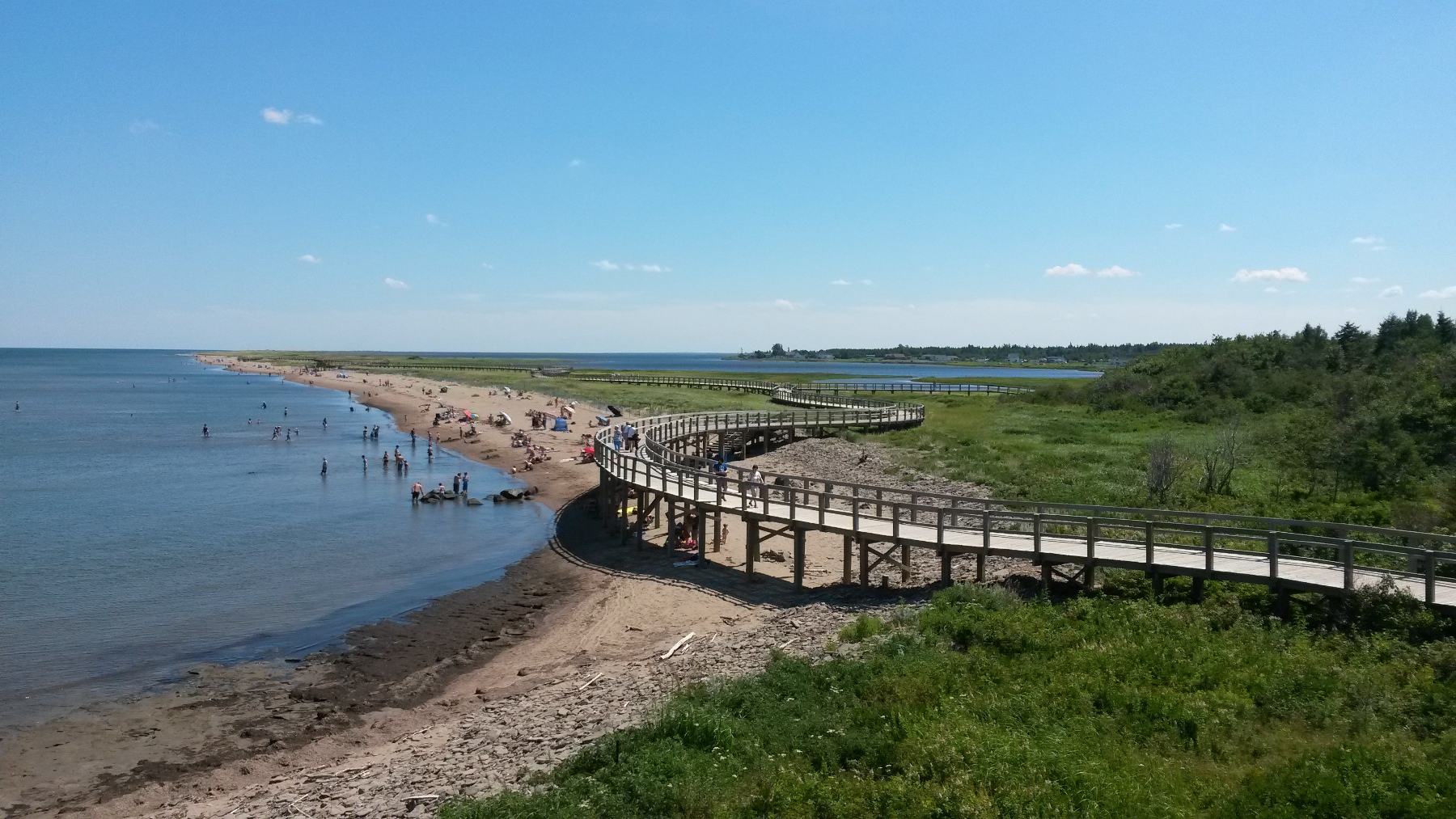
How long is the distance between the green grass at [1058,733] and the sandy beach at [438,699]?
204 cm

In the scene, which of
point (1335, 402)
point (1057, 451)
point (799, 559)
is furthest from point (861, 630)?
point (1335, 402)

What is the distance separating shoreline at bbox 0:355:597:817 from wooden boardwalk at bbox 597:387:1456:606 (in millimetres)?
5352

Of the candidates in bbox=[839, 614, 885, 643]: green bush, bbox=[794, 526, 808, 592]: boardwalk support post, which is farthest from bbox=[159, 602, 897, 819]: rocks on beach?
bbox=[794, 526, 808, 592]: boardwalk support post

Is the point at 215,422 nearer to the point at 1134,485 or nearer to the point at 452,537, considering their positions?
the point at 452,537

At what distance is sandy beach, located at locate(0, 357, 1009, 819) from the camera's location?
12508 mm

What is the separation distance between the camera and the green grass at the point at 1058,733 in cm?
809

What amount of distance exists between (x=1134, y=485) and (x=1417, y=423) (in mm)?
9381

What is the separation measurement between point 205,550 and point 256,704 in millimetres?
14575

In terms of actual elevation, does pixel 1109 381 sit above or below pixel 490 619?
above

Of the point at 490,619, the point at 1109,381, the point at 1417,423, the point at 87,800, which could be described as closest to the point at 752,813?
the point at 87,800

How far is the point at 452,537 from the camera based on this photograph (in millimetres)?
30438

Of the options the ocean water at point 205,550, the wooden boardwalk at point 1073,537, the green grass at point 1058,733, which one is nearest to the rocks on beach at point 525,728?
the green grass at point 1058,733

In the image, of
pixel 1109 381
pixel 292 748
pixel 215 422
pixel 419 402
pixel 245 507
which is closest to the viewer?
pixel 292 748

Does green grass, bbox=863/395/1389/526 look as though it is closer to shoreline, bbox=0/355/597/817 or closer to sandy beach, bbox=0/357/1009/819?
sandy beach, bbox=0/357/1009/819
